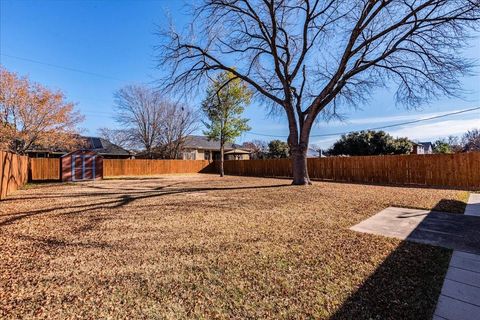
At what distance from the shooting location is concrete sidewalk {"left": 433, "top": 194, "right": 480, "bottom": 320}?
1944mm

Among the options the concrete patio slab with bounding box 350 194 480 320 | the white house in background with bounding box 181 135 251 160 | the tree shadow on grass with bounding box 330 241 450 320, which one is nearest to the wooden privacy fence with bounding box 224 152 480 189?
the concrete patio slab with bounding box 350 194 480 320

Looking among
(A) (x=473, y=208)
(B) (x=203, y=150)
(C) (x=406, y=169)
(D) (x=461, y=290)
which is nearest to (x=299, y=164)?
(C) (x=406, y=169)

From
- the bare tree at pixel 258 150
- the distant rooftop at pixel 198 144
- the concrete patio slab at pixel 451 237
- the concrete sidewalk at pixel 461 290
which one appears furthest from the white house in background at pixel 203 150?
the concrete sidewalk at pixel 461 290

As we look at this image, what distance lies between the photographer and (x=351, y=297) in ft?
7.15

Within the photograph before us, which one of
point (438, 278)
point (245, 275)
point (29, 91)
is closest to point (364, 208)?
point (438, 278)

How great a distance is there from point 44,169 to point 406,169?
2202cm

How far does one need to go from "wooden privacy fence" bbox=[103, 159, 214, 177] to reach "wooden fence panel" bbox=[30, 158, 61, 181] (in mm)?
3720

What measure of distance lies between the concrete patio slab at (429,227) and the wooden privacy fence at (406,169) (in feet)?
23.0

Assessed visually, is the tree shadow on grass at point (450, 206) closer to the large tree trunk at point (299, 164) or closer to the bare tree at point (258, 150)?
the large tree trunk at point (299, 164)

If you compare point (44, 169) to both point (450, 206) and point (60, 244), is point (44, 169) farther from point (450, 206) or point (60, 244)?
point (450, 206)

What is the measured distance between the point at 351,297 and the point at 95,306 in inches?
87.8

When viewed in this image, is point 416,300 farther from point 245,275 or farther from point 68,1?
point 68,1

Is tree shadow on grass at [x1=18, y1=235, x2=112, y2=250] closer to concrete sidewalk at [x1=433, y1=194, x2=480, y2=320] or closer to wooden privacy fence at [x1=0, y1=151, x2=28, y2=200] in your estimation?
concrete sidewalk at [x1=433, y1=194, x2=480, y2=320]

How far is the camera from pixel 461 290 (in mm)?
2287
